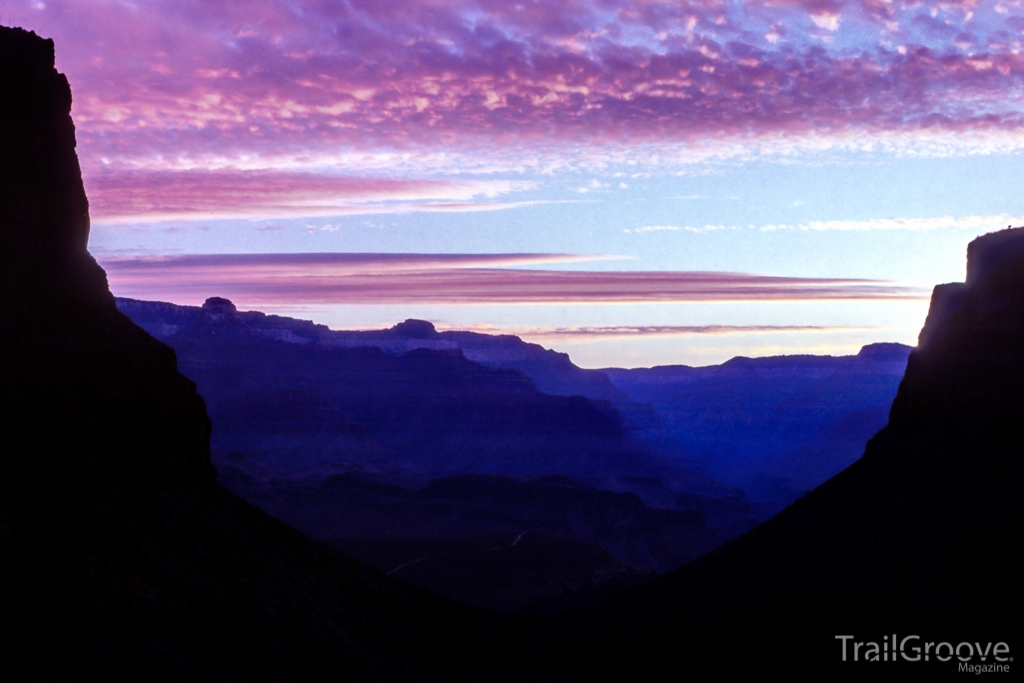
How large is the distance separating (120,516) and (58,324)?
940 centimetres

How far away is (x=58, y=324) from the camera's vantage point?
48656 millimetres

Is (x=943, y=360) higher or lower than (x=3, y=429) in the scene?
higher

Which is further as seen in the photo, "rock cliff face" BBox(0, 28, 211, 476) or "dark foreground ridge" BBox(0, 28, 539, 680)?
"rock cliff face" BBox(0, 28, 211, 476)

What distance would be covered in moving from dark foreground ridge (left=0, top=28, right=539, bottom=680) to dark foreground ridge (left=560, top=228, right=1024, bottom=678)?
393 inches

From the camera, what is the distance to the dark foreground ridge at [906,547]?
156 feet

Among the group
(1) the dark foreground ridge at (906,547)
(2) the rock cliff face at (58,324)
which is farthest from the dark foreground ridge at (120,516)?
(1) the dark foreground ridge at (906,547)

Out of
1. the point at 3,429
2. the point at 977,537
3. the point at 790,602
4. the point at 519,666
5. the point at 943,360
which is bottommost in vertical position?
the point at 519,666

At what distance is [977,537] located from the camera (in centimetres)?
4950

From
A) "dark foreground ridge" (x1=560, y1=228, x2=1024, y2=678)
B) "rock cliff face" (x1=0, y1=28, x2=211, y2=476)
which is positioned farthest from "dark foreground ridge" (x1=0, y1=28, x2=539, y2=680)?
"dark foreground ridge" (x1=560, y1=228, x2=1024, y2=678)

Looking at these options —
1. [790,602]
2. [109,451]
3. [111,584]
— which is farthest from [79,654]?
[790,602]

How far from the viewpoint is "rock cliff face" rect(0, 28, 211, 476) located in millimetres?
45781

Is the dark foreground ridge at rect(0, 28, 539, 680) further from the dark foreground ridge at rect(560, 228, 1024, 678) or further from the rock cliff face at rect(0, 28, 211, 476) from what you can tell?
the dark foreground ridge at rect(560, 228, 1024, 678)

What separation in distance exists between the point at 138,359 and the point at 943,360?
40.3m

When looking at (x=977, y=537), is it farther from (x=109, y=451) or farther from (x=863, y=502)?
(x=109, y=451)
